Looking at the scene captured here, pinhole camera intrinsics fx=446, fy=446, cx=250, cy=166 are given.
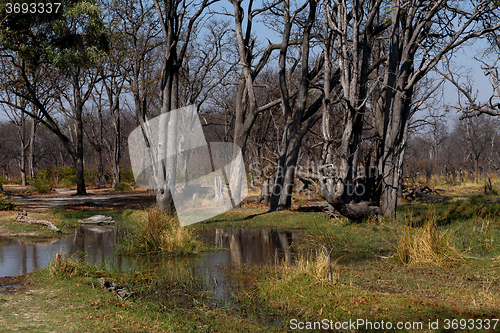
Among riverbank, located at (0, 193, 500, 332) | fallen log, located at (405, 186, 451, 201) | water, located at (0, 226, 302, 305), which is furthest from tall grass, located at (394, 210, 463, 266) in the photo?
fallen log, located at (405, 186, 451, 201)

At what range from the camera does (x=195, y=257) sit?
10383 mm

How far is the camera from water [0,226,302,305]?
8.56 m

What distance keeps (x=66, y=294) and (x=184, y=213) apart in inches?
470

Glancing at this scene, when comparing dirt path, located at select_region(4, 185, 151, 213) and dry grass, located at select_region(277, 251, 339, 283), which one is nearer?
dry grass, located at select_region(277, 251, 339, 283)

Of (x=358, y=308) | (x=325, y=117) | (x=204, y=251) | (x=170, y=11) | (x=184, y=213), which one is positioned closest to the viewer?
(x=358, y=308)

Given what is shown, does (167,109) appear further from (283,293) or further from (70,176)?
(70,176)

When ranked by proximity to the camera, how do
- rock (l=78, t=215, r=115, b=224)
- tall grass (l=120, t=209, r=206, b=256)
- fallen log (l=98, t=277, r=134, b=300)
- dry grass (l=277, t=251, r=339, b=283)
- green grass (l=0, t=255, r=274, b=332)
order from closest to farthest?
green grass (l=0, t=255, r=274, b=332) < fallen log (l=98, t=277, r=134, b=300) < dry grass (l=277, t=251, r=339, b=283) < tall grass (l=120, t=209, r=206, b=256) < rock (l=78, t=215, r=115, b=224)

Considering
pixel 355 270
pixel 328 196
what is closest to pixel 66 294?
pixel 355 270

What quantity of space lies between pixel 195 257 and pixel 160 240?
3.22 ft

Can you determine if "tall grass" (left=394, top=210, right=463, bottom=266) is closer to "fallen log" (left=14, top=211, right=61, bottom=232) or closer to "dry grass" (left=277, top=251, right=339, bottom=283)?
"dry grass" (left=277, top=251, right=339, bottom=283)

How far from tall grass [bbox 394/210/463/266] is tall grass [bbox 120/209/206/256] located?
4.82 m

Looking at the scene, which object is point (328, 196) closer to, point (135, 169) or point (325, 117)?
point (325, 117)

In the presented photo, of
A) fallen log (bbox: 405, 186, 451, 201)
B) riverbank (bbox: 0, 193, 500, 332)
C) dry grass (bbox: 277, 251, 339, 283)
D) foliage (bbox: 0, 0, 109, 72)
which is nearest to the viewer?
riverbank (bbox: 0, 193, 500, 332)

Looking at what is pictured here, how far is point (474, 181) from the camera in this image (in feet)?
114
